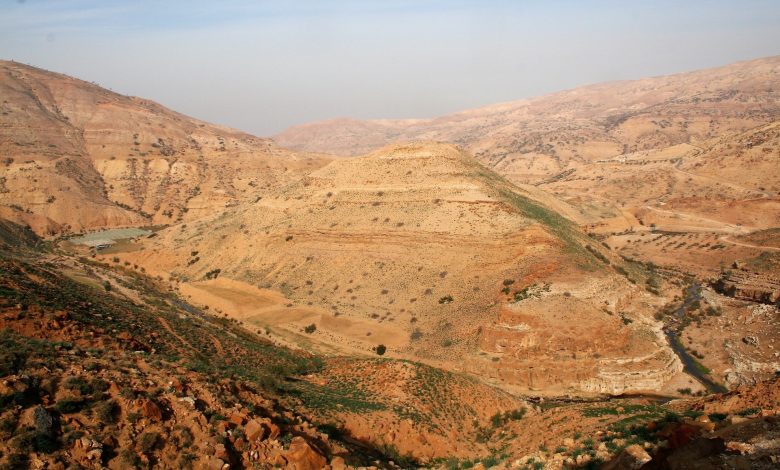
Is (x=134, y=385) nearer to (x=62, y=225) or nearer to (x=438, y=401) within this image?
(x=438, y=401)

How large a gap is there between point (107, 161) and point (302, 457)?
87.5 meters

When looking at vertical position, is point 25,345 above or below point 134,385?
above

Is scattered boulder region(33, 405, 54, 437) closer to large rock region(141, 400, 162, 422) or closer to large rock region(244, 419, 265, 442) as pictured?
large rock region(141, 400, 162, 422)

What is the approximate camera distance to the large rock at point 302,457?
527 inches

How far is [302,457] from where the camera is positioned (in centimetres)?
1347

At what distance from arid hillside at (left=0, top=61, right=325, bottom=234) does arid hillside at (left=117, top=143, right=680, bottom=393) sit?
68.1ft

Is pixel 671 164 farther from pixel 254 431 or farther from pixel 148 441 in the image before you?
pixel 148 441

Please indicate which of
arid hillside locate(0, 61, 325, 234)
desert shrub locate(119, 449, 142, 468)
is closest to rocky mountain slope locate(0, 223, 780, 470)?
desert shrub locate(119, 449, 142, 468)

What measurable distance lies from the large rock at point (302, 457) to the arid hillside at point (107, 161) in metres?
63.7

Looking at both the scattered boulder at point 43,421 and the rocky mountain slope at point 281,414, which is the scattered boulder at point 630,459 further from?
the scattered boulder at point 43,421

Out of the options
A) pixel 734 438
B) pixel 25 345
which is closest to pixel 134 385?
pixel 25 345

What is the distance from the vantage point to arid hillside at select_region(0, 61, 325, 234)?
2798 inches

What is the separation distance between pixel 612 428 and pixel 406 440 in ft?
23.0

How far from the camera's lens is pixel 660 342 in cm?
3144
